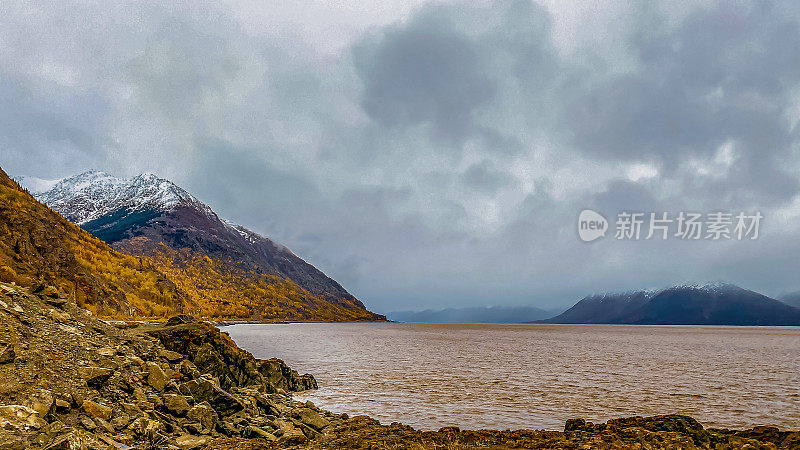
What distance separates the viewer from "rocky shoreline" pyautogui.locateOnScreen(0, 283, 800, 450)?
1322 centimetres

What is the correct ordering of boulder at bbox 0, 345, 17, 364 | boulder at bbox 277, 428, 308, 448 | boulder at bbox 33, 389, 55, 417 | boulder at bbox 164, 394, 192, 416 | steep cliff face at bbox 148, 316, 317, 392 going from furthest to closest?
1. steep cliff face at bbox 148, 316, 317, 392
2. boulder at bbox 164, 394, 192, 416
3. boulder at bbox 277, 428, 308, 448
4. boulder at bbox 0, 345, 17, 364
5. boulder at bbox 33, 389, 55, 417

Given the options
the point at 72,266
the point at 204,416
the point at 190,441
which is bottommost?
the point at 190,441

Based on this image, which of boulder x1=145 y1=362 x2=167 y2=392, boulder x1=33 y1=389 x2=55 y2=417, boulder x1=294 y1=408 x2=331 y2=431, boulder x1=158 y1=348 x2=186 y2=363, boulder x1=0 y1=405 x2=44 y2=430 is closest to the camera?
boulder x1=0 y1=405 x2=44 y2=430

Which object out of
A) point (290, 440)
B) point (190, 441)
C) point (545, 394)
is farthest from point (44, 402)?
point (545, 394)

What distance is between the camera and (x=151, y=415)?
15.5m

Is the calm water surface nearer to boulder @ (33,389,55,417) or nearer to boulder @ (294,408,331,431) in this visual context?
boulder @ (294,408,331,431)

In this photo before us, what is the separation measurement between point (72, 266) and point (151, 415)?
2503 inches

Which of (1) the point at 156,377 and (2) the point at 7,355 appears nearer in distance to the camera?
(2) the point at 7,355

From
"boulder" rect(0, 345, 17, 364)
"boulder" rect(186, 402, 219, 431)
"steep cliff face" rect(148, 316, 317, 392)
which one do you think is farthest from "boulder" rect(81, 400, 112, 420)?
"steep cliff face" rect(148, 316, 317, 392)

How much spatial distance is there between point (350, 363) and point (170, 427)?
35.8 meters

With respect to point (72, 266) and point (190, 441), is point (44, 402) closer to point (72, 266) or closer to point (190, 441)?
point (190, 441)

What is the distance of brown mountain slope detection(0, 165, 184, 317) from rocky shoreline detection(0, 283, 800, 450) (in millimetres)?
9268

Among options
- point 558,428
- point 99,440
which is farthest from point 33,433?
point 558,428

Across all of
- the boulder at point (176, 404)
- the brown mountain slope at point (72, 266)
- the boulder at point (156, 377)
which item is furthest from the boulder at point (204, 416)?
the brown mountain slope at point (72, 266)
